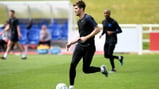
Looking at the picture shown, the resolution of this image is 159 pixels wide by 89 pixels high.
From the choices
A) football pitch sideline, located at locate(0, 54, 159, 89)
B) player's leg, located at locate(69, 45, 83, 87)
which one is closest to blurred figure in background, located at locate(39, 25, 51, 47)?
football pitch sideline, located at locate(0, 54, 159, 89)

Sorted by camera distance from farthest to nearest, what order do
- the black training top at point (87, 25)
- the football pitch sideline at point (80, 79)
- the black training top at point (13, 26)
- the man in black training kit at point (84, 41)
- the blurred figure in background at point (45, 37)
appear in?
the blurred figure in background at point (45, 37) → the black training top at point (13, 26) → the football pitch sideline at point (80, 79) → the black training top at point (87, 25) → the man in black training kit at point (84, 41)

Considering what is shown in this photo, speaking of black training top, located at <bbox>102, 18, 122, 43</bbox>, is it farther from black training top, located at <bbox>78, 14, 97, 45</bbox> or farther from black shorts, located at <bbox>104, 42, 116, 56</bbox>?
black training top, located at <bbox>78, 14, 97, 45</bbox>

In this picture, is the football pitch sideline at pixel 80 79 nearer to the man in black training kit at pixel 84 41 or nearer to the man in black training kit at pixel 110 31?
the man in black training kit at pixel 110 31

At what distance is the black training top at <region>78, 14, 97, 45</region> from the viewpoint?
42.2 feet

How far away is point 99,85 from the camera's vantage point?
14.4 metres

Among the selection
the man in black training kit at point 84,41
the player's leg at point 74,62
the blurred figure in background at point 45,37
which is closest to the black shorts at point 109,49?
the man in black training kit at point 84,41

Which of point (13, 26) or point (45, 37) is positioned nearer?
point (13, 26)

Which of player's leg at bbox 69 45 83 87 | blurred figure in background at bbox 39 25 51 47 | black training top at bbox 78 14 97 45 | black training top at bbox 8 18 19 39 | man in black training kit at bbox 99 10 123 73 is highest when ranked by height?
black training top at bbox 78 14 97 45

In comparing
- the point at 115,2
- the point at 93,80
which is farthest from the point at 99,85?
the point at 115,2

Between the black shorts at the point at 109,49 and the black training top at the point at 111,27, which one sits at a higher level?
the black training top at the point at 111,27

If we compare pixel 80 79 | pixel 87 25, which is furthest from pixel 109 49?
pixel 87 25

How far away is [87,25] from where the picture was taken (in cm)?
1295

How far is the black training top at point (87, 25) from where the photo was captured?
1288 cm

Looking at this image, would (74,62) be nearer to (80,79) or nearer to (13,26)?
(80,79)
